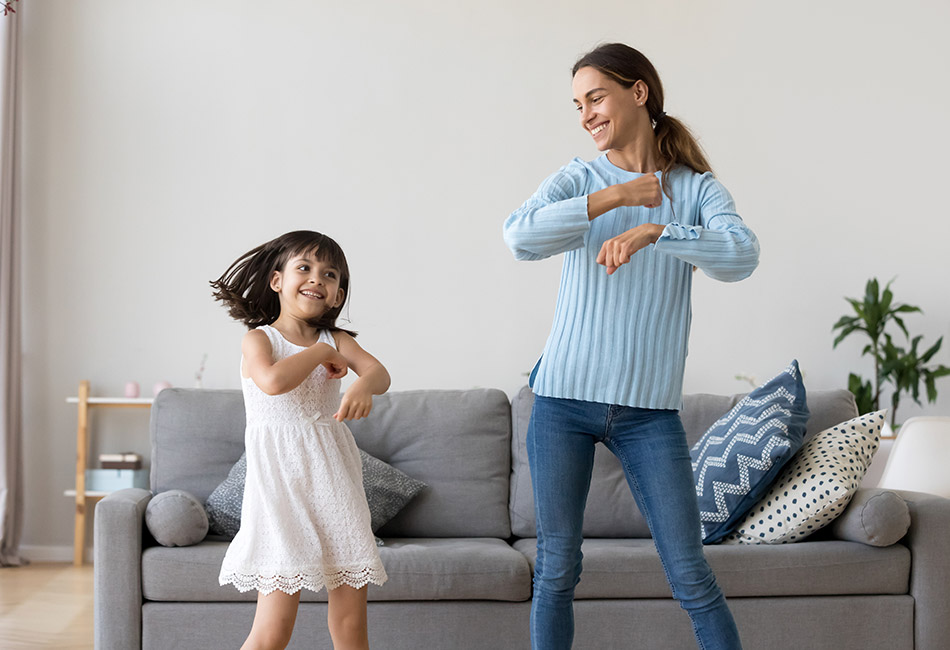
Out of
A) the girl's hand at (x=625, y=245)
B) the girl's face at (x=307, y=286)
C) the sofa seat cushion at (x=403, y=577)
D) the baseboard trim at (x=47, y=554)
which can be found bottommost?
the baseboard trim at (x=47, y=554)

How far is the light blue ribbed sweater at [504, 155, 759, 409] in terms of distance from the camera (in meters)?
1.56

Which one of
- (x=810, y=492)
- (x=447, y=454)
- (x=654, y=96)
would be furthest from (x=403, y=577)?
(x=654, y=96)

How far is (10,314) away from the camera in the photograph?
4.12 m

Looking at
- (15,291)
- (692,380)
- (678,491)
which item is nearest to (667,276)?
(678,491)

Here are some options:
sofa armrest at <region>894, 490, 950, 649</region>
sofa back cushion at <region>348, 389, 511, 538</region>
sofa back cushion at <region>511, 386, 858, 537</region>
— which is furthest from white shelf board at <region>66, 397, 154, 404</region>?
sofa armrest at <region>894, 490, 950, 649</region>

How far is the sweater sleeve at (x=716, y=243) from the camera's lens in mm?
1508

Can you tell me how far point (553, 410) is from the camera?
5.33ft

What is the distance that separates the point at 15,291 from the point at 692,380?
122 inches

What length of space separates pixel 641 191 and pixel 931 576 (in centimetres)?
137

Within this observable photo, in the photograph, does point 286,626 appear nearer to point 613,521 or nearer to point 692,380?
point 613,521

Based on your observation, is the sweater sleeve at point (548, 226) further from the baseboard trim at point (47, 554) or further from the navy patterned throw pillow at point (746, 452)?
the baseboard trim at point (47, 554)

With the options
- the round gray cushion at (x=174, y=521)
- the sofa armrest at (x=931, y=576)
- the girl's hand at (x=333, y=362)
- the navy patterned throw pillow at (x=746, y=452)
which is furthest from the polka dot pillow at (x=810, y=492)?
the round gray cushion at (x=174, y=521)

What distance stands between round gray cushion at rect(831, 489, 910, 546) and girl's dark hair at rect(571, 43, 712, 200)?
105 cm

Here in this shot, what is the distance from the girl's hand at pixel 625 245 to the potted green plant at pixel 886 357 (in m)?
2.96
